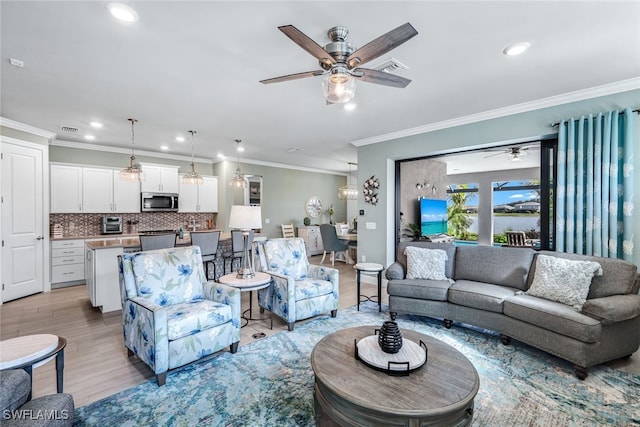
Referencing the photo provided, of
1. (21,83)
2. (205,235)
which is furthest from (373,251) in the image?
(21,83)

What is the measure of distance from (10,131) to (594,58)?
7082mm

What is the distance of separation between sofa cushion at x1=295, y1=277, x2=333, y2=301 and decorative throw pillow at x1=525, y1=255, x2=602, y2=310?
2.16 m

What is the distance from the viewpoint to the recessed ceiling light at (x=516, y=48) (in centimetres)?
228

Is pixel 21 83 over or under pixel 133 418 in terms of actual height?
over

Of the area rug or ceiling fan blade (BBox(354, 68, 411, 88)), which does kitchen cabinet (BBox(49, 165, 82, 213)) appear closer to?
the area rug

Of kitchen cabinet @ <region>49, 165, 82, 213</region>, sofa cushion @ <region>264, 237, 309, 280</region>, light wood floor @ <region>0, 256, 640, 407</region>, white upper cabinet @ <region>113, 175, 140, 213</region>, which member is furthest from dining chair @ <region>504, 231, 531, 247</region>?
kitchen cabinet @ <region>49, 165, 82, 213</region>

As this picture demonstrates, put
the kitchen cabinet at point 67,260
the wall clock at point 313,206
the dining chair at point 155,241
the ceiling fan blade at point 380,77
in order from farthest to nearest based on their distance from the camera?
the wall clock at point 313,206 → the kitchen cabinet at point 67,260 → the dining chair at point 155,241 → the ceiling fan blade at point 380,77

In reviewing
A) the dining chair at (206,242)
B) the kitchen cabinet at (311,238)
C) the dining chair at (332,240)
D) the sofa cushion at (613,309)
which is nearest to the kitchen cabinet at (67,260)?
the dining chair at (206,242)

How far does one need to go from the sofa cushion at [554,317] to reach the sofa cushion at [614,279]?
15.5 inches

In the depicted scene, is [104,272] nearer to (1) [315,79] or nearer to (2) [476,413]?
(1) [315,79]

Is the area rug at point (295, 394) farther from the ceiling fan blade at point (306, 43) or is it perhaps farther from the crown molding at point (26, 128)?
the crown molding at point (26, 128)

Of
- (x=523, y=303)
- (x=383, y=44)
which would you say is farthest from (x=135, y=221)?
(x=523, y=303)

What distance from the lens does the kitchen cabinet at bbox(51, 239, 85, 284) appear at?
5.05 meters

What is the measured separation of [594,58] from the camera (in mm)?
2521
